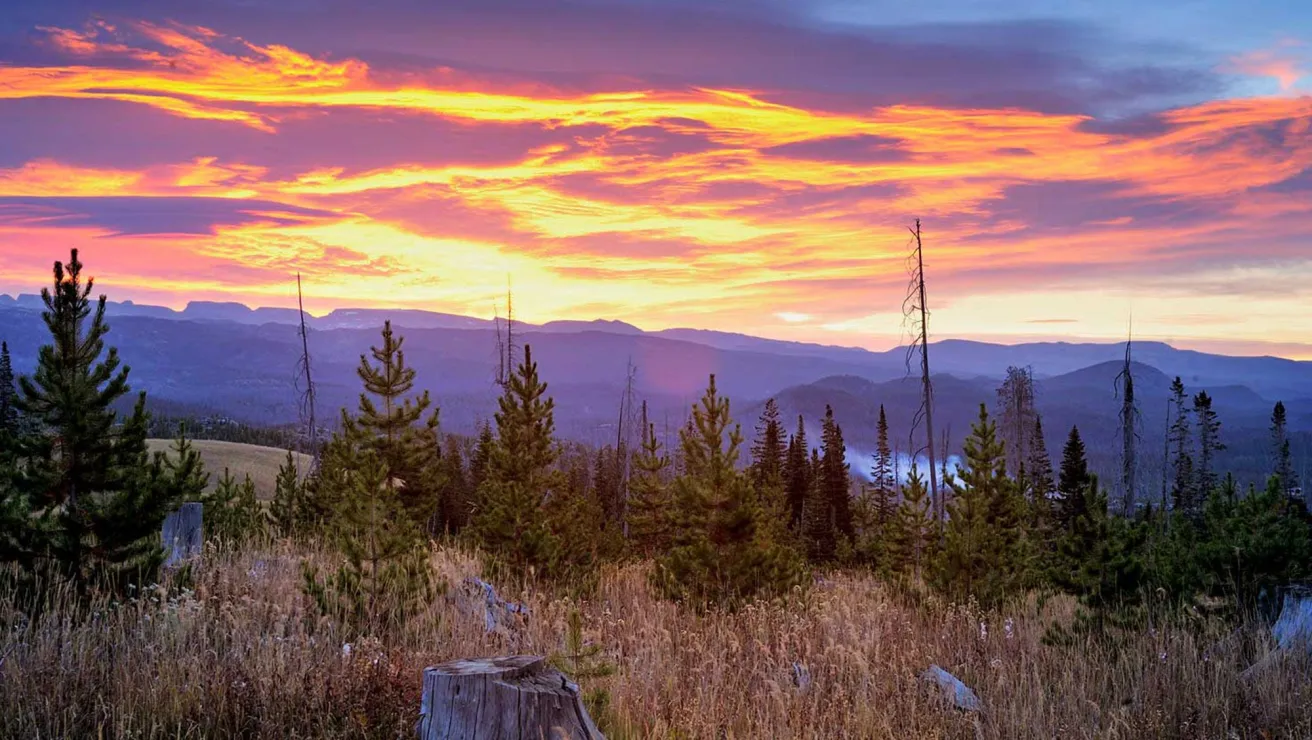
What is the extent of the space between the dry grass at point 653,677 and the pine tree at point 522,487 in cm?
258

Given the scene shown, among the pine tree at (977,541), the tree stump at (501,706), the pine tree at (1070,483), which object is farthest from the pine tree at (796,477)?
the tree stump at (501,706)

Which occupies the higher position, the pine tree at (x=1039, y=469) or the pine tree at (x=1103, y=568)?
the pine tree at (x=1103, y=568)

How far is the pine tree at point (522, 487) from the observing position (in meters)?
12.9

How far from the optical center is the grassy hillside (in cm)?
5224

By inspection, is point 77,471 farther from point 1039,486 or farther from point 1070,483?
point 1070,483

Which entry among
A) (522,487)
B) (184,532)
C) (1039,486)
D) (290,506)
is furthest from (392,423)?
(1039,486)

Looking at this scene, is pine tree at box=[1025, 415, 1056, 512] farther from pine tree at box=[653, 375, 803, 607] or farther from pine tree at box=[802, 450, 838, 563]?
pine tree at box=[653, 375, 803, 607]

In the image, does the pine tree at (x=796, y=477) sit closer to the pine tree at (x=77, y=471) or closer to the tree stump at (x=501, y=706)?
the pine tree at (x=77, y=471)

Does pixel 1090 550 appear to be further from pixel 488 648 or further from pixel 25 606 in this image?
pixel 25 606

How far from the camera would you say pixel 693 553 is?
38.7ft

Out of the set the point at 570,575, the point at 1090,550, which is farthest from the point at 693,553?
the point at 1090,550

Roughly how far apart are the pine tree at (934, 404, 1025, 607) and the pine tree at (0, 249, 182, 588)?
37.3 ft

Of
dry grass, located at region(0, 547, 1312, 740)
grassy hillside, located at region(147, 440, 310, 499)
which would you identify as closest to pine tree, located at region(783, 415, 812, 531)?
dry grass, located at region(0, 547, 1312, 740)

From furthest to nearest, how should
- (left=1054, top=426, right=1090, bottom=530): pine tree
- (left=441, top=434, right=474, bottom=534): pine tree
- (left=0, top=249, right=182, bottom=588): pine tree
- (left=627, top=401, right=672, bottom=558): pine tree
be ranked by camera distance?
(left=441, top=434, right=474, bottom=534): pine tree → (left=1054, top=426, right=1090, bottom=530): pine tree → (left=627, top=401, right=672, bottom=558): pine tree → (left=0, top=249, right=182, bottom=588): pine tree
